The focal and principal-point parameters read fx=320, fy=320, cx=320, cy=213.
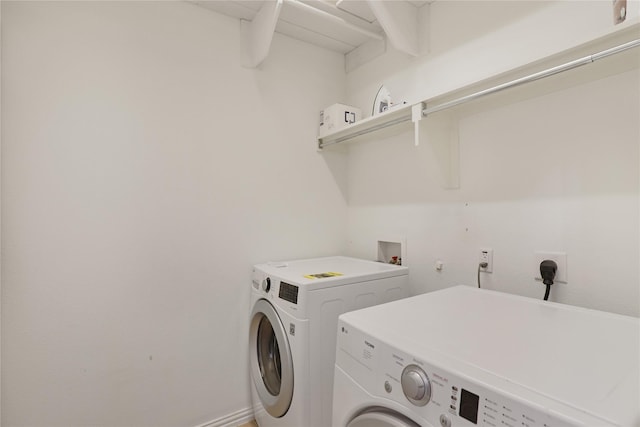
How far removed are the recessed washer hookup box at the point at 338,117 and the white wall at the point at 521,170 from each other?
0.28 meters

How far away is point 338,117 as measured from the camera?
2033 mm

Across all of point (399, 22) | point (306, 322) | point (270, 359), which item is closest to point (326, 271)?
point (306, 322)

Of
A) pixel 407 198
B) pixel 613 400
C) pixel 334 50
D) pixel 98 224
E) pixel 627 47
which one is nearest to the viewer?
pixel 613 400

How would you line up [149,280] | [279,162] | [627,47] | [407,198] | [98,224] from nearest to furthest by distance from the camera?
1. [627,47]
2. [98,224]
3. [149,280]
4. [407,198]
5. [279,162]

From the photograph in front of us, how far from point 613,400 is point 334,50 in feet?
7.58

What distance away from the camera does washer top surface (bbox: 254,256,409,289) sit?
1.43 meters

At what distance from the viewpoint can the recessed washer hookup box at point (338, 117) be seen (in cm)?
203

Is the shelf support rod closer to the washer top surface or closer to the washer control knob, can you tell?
the washer top surface

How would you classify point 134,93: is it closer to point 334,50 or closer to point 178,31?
point 178,31

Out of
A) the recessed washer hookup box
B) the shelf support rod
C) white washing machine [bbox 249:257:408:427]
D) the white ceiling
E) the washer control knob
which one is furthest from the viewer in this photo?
the recessed washer hookup box

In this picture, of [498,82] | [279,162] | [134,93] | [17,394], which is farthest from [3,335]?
[498,82]

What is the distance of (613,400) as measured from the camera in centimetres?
57

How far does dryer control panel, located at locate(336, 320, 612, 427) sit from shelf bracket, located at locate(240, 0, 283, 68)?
1.57 metres

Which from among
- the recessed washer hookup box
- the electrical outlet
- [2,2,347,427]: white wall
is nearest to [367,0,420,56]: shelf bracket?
the recessed washer hookup box
